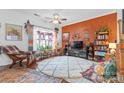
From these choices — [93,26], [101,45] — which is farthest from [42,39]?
[101,45]

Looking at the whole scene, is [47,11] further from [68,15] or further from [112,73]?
[112,73]

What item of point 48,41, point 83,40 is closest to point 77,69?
point 83,40

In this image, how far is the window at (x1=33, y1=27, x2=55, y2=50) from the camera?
10.8 ft

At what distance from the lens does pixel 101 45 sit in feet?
10.5

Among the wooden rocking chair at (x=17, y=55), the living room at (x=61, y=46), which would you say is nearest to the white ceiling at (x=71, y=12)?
the living room at (x=61, y=46)

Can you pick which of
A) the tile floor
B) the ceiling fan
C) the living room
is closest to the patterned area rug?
the living room

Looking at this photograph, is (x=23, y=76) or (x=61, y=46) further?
(x=61, y=46)

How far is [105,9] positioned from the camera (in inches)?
120

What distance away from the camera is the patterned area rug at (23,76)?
3.05 m

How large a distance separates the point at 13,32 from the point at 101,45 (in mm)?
1902

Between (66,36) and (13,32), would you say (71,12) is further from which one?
(13,32)

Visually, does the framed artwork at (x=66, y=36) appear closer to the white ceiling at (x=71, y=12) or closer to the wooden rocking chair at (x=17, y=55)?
the white ceiling at (x=71, y=12)
